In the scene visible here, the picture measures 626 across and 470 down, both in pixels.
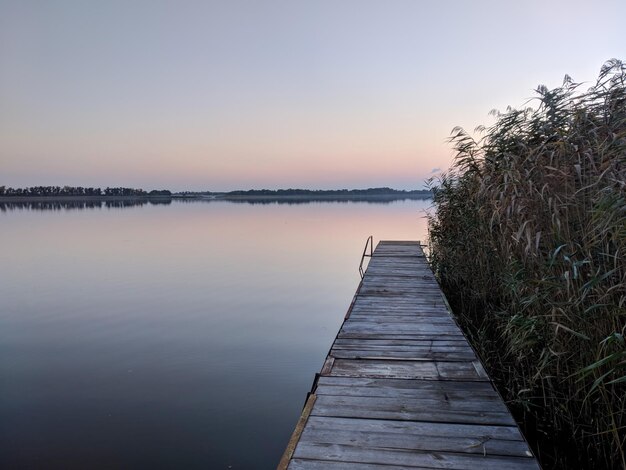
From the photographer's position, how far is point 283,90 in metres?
23.1

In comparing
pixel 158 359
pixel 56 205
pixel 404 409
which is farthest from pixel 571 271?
pixel 56 205

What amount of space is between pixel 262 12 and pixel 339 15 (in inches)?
138

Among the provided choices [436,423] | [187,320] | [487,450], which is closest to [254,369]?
[187,320]

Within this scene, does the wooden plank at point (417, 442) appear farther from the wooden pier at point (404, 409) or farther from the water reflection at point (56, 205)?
the water reflection at point (56, 205)

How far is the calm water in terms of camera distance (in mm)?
4027

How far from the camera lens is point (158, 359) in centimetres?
632

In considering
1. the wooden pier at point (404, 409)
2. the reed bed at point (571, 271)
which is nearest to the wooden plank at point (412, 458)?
the wooden pier at point (404, 409)

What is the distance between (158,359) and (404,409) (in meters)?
5.00

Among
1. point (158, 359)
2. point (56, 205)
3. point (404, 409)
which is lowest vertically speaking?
point (158, 359)

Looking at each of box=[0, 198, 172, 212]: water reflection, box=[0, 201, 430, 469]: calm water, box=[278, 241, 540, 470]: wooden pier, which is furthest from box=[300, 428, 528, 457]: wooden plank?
box=[0, 198, 172, 212]: water reflection

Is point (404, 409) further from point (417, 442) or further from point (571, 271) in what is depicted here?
point (571, 271)

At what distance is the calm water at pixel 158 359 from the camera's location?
159 inches

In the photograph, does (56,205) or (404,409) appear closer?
(404,409)

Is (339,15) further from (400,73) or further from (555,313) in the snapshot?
(555,313)
